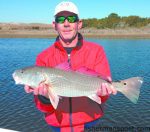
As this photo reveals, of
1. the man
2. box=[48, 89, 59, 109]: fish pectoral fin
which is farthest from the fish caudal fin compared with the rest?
box=[48, 89, 59, 109]: fish pectoral fin

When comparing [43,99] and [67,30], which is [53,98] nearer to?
[43,99]

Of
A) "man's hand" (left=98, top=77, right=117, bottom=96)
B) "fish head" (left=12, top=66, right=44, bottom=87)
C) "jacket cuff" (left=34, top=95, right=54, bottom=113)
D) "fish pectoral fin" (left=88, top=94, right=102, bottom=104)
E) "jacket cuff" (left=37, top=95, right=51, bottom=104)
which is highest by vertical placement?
"fish head" (left=12, top=66, right=44, bottom=87)

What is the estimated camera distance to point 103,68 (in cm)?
562

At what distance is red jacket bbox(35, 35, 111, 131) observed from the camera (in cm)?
566

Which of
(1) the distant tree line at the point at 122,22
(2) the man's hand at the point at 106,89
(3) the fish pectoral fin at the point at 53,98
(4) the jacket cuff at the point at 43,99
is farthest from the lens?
(1) the distant tree line at the point at 122,22

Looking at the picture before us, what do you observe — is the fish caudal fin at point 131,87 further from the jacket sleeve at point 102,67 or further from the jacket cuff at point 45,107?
the jacket cuff at point 45,107

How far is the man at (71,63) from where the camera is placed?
223 inches

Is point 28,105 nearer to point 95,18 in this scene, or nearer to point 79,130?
point 79,130

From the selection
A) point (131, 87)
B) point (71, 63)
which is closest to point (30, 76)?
point (71, 63)

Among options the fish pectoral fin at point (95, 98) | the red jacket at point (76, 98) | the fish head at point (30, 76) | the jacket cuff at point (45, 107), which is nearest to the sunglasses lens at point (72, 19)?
the red jacket at point (76, 98)

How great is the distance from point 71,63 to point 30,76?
2.97ft

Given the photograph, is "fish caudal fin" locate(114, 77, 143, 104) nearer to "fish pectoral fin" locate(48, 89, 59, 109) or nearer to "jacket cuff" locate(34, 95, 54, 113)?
"fish pectoral fin" locate(48, 89, 59, 109)

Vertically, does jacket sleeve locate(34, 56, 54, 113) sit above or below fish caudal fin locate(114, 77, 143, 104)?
below

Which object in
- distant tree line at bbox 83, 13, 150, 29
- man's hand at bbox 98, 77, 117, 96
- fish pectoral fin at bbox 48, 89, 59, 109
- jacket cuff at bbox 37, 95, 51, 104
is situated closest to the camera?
fish pectoral fin at bbox 48, 89, 59, 109
